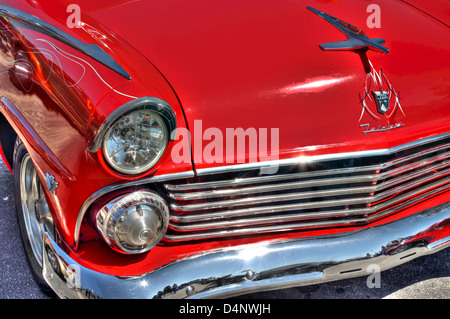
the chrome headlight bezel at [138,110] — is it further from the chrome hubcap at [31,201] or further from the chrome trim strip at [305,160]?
the chrome hubcap at [31,201]

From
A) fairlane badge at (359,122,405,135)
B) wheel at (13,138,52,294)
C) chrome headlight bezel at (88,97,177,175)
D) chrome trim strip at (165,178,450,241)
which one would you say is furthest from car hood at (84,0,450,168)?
wheel at (13,138,52,294)

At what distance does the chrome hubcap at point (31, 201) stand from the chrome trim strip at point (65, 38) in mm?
608

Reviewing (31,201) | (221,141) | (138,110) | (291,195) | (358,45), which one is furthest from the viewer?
(31,201)

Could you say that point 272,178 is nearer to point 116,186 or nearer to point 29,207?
point 116,186

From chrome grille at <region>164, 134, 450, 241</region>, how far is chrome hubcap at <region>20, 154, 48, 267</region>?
2.60 ft

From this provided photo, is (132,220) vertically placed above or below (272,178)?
below

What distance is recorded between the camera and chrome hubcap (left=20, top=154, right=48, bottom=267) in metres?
2.19

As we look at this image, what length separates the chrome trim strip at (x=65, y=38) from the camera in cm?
166

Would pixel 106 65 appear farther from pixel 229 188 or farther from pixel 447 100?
pixel 447 100

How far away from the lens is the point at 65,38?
A: 1781 mm

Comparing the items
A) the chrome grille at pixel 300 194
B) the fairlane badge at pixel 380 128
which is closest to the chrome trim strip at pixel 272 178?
the chrome grille at pixel 300 194

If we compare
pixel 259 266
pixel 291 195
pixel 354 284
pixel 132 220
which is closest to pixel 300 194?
pixel 291 195

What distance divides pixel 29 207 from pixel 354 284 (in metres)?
1.60

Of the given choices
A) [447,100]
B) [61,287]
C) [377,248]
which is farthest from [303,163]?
[61,287]
